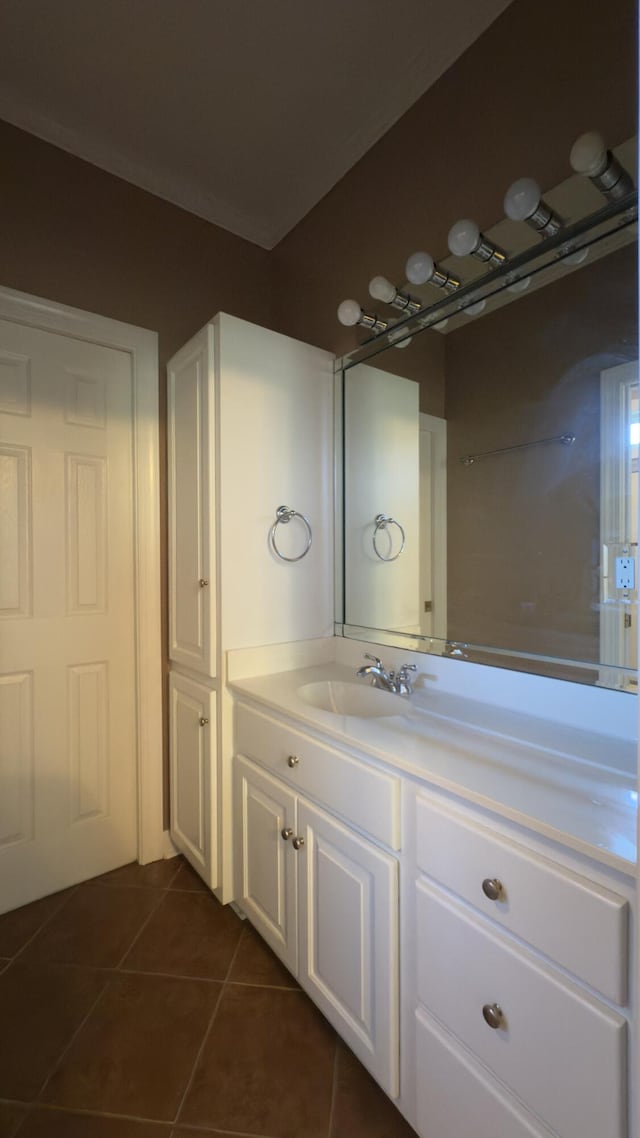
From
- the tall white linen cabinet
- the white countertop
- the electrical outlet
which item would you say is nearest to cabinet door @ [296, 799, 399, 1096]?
the white countertop

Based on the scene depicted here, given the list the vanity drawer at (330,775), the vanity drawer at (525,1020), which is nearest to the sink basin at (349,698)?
the vanity drawer at (330,775)

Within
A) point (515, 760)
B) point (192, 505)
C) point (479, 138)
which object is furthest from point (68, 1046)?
point (479, 138)

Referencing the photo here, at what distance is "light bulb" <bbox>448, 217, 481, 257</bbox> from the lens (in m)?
1.16

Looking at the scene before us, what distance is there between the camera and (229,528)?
4.80ft

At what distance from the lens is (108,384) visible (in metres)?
1.72

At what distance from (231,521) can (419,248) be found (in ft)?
3.42

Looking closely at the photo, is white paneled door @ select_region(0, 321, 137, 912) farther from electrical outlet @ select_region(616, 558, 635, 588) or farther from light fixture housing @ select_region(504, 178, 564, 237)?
electrical outlet @ select_region(616, 558, 635, 588)

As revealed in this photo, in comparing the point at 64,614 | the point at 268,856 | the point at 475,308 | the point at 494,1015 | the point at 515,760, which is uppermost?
the point at 475,308

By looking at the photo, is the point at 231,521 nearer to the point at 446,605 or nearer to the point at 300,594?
the point at 300,594

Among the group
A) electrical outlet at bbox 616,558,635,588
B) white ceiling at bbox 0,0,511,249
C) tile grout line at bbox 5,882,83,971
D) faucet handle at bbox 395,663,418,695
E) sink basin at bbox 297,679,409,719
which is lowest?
tile grout line at bbox 5,882,83,971

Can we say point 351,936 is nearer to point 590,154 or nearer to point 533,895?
point 533,895

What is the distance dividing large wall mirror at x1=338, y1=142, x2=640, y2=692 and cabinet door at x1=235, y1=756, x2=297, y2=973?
1.94 feet

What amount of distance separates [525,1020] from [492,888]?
18 centimetres

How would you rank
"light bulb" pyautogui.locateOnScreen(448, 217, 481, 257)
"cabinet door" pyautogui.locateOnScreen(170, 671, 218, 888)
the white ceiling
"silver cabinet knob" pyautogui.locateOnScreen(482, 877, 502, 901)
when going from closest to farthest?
"silver cabinet knob" pyautogui.locateOnScreen(482, 877, 502, 901), "light bulb" pyautogui.locateOnScreen(448, 217, 481, 257), the white ceiling, "cabinet door" pyautogui.locateOnScreen(170, 671, 218, 888)
